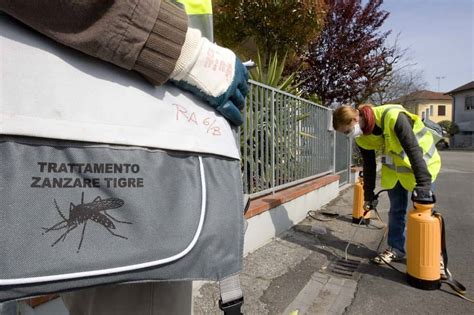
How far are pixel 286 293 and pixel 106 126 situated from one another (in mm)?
2624

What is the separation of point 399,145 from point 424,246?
931mm

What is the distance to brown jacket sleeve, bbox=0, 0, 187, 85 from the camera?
2.24ft

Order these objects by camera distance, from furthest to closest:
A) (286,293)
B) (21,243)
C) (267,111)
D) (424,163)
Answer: (267,111)
(424,163)
(286,293)
(21,243)

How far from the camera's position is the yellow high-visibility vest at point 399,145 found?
343 centimetres

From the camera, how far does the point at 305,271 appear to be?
3512 millimetres

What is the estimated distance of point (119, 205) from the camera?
2.41 ft

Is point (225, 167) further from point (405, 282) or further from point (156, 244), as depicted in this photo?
point (405, 282)

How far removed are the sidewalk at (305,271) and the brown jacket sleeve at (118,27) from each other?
7.10 ft

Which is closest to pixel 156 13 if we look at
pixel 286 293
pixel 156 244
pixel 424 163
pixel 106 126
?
pixel 106 126

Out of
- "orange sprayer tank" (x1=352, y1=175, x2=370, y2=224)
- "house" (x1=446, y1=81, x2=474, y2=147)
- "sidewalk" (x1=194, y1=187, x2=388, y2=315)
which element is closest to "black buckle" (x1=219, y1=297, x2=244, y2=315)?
"sidewalk" (x1=194, y1=187, x2=388, y2=315)

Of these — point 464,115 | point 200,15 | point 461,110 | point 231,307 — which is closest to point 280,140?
point 200,15

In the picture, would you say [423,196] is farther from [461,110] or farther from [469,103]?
[461,110]

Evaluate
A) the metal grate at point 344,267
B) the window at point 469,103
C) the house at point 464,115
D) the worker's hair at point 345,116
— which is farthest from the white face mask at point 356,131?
the window at point 469,103

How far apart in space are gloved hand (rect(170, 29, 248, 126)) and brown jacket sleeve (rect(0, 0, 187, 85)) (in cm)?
4
